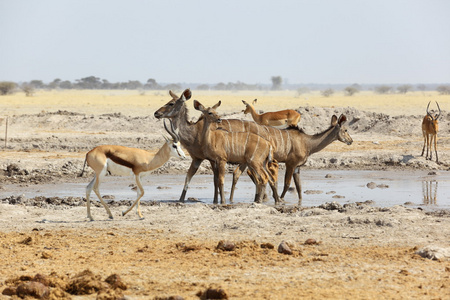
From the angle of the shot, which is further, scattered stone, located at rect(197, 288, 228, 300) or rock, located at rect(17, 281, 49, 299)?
rock, located at rect(17, 281, 49, 299)

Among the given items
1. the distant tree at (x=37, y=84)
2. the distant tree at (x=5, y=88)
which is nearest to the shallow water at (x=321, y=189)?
the distant tree at (x=5, y=88)

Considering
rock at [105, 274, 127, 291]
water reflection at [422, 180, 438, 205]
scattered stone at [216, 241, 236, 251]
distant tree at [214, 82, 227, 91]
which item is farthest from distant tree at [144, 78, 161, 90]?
rock at [105, 274, 127, 291]

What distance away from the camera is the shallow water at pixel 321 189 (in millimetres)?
13594

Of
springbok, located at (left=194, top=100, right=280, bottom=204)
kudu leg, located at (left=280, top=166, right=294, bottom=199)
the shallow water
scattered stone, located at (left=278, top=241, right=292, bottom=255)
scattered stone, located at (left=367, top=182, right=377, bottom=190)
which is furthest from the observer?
scattered stone, located at (left=367, top=182, right=377, bottom=190)

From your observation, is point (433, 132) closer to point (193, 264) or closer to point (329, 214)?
point (329, 214)

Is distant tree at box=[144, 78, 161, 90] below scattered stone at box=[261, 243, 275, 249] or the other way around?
the other way around

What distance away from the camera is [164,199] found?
1356 cm

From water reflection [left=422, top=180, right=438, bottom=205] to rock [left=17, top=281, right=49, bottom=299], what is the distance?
8.29 m

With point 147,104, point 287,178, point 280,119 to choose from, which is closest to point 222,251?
point 287,178

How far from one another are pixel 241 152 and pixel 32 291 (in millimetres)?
6930

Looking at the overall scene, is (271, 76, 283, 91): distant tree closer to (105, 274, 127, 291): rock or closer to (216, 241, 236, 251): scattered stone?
(216, 241, 236, 251): scattered stone

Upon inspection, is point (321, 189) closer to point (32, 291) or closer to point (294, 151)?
point (294, 151)

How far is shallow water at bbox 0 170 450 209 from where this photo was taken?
13594mm

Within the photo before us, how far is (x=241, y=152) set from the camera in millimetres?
13117
